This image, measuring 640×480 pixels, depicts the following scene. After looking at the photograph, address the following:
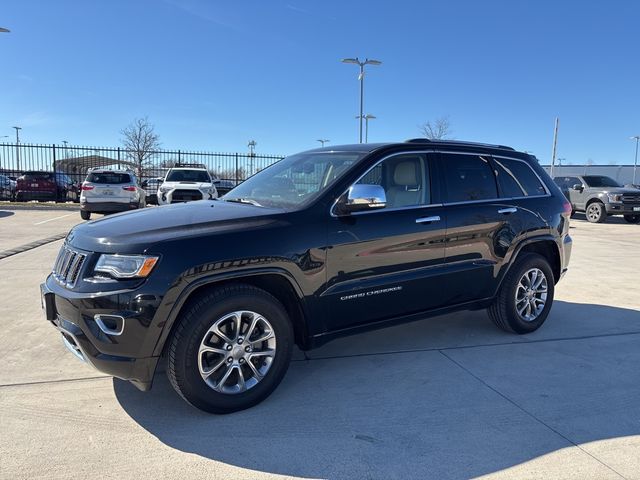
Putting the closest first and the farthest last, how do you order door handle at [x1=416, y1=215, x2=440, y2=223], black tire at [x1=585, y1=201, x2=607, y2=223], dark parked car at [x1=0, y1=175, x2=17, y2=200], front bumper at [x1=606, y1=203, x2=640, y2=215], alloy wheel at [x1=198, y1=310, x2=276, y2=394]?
alloy wheel at [x1=198, y1=310, x2=276, y2=394] < door handle at [x1=416, y1=215, x2=440, y2=223] < front bumper at [x1=606, y1=203, x2=640, y2=215] < black tire at [x1=585, y1=201, x2=607, y2=223] < dark parked car at [x1=0, y1=175, x2=17, y2=200]

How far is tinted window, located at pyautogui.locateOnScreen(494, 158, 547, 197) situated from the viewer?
480 cm

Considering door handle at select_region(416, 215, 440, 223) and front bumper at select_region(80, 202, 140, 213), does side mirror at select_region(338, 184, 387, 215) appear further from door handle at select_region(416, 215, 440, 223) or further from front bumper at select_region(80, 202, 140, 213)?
front bumper at select_region(80, 202, 140, 213)

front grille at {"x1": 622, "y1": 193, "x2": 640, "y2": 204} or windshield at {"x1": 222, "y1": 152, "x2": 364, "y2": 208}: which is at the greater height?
windshield at {"x1": 222, "y1": 152, "x2": 364, "y2": 208}

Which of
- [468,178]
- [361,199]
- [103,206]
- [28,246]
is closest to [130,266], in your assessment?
[361,199]

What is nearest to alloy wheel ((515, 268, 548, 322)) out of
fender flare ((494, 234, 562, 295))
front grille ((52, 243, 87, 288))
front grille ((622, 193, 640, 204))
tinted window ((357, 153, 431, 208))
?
fender flare ((494, 234, 562, 295))

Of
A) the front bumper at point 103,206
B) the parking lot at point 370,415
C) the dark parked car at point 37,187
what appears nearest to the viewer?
the parking lot at point 370,415

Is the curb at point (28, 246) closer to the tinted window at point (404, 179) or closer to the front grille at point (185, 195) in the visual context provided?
the front grille at point (185, 195)

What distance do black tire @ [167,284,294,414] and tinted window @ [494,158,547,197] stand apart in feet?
8.78

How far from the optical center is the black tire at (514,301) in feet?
15.5

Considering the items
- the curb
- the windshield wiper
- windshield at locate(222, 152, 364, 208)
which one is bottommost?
the curb

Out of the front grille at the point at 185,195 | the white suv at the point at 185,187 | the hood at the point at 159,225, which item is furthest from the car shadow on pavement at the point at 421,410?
the front grille at the point at 185,195

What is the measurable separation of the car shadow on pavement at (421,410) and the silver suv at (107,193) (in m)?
11.9

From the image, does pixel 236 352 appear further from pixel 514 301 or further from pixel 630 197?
pixel 630 197

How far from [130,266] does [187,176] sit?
46.6 feet
